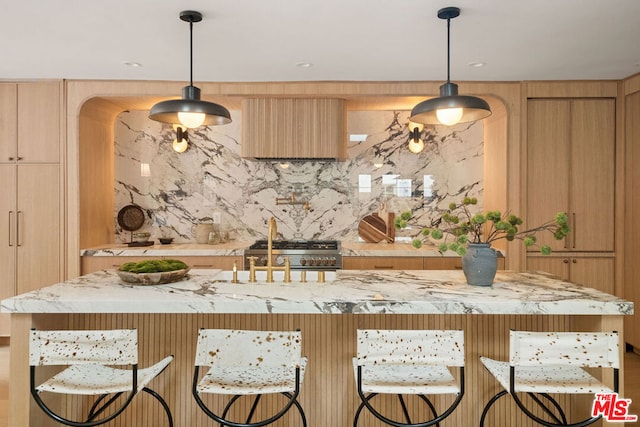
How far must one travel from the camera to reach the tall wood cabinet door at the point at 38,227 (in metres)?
4.09

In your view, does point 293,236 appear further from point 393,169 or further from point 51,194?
point 51,194

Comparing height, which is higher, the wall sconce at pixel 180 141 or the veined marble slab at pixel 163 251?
the wall sconce at pixel 180 141

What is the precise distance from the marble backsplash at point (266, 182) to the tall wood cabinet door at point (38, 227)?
714 millimetres

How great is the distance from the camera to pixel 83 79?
13.4ft

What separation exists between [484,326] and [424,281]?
1.20 ft

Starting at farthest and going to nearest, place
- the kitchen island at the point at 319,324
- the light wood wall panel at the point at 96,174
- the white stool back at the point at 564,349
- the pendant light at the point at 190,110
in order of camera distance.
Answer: the light wood wall panel at the point at 96,174
the pendant light at the point at 190,110
the kitchen island at the point at 319,324
the white stool back at the point at 564,349

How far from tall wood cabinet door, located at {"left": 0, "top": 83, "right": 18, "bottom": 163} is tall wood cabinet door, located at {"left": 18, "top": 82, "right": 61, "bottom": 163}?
0.14 ft

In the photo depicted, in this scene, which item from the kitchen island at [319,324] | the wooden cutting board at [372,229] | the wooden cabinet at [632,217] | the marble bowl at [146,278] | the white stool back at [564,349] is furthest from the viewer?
the wooden cutting board at [372,229]

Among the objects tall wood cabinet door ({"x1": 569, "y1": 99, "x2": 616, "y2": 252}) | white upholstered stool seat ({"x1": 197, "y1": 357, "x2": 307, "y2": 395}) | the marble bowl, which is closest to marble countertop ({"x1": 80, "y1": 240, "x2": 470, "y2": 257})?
tall wood cabinet door ({"x1": 569, "y1": 99, "x2": 616, "y2": 252})

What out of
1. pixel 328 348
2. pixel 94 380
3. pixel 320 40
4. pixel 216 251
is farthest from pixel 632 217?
pixel 94 380

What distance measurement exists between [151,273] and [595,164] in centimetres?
382

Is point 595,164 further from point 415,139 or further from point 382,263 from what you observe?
point 382,263

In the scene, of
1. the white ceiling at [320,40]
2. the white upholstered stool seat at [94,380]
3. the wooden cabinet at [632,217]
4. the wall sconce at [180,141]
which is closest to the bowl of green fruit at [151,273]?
the white upholstered stool seat at [94,380]

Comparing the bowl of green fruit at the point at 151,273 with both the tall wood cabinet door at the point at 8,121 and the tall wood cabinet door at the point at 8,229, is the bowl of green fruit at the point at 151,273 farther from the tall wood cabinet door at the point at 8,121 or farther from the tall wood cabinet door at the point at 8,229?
the tall wood cabinet door at the point at 8,121
